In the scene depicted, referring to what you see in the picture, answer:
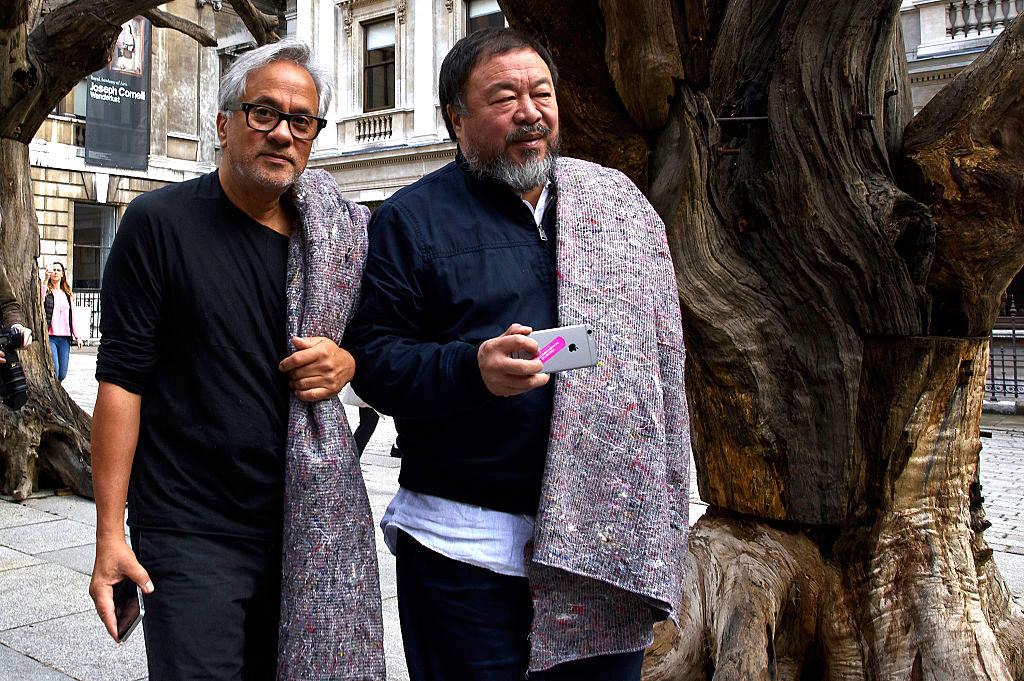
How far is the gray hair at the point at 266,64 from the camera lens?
2094mm

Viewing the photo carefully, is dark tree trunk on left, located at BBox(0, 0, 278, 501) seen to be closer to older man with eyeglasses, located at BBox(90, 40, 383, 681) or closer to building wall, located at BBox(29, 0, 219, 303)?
older man with eyeglasses, located at BBox(90, 40, 383, 681)

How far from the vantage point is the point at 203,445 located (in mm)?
1991

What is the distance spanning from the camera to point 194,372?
2.01 meters

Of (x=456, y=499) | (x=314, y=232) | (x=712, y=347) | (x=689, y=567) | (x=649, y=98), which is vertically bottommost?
(x=689, y=567)

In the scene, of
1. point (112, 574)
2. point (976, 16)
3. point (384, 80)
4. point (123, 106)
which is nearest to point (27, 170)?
point (112, 574)

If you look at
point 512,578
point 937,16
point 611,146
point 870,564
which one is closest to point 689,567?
point 870,564

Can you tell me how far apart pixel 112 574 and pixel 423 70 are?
21.7 meters

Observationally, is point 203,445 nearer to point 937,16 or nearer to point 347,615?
point 347,615

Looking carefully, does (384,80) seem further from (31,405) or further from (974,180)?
(974,180)

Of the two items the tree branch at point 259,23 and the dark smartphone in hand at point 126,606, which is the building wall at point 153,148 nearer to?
the tree branch at point 259,23

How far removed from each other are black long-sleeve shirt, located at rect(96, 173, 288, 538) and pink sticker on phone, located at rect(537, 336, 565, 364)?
0.71 m

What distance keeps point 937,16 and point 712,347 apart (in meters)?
14.8

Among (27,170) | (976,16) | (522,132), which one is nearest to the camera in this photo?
(522,132)

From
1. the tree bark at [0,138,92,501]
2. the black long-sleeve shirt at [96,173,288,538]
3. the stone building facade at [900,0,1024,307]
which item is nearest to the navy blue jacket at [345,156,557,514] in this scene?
the black long-sleeve shirt at [96,173,288,538]
